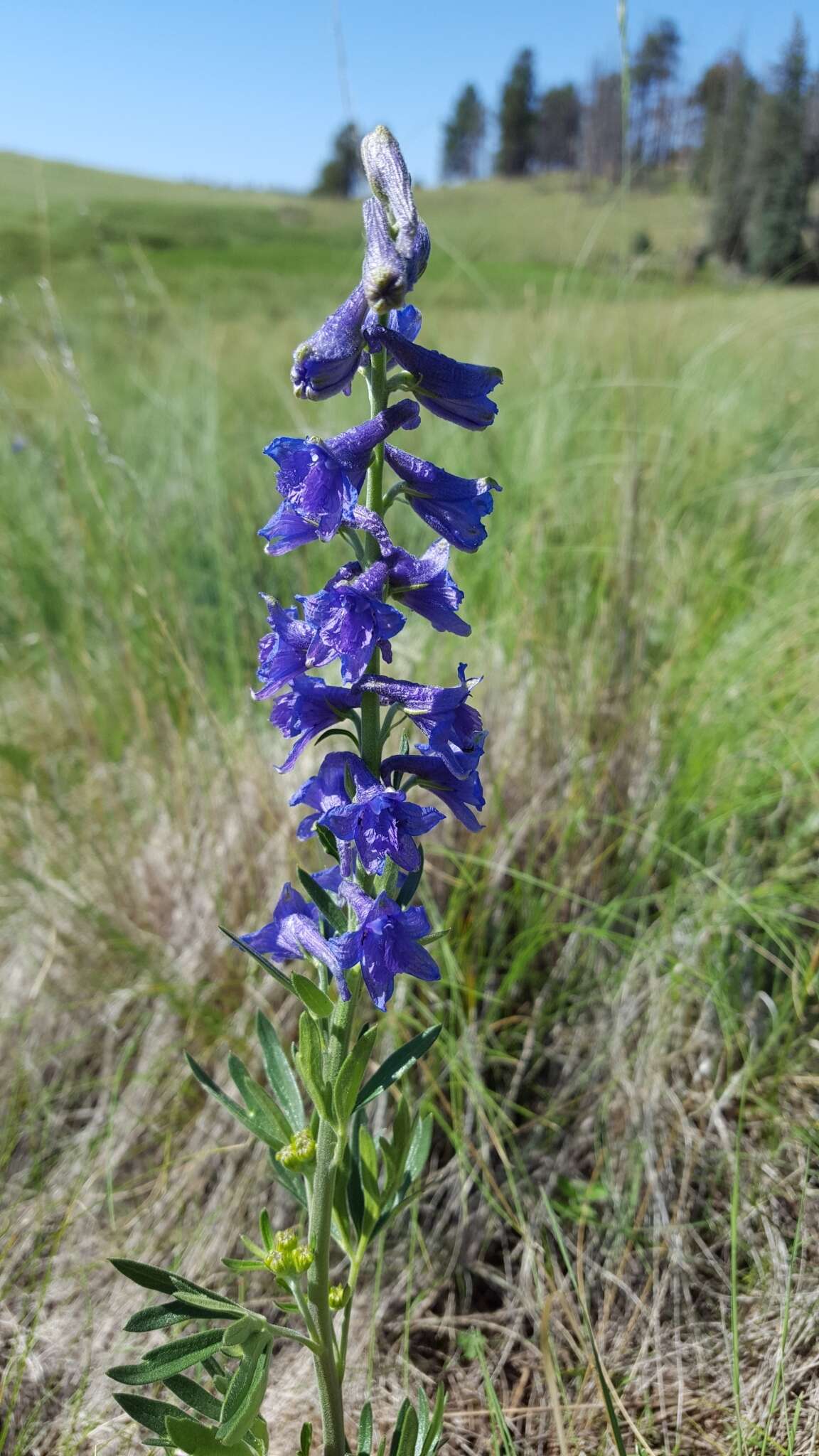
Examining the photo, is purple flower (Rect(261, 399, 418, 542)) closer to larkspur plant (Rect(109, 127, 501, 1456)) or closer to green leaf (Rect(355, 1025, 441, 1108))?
larkspur plant (Rect(109, 127, 501, 1456))

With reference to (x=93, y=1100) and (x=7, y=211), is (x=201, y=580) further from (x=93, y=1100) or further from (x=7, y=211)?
(x=7, y=211)


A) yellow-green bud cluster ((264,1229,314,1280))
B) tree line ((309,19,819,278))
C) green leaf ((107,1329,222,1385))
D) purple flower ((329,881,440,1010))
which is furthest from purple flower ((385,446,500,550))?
tree line ((309,19,819,278))

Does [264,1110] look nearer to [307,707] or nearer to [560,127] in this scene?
[307,707]

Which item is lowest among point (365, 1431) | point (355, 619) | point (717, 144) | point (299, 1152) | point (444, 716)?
point (365, 1431)

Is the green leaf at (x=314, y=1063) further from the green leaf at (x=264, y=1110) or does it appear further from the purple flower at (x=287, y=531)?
the purple flower at (x=287, y=531)

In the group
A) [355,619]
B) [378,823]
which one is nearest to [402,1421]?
[378,823]

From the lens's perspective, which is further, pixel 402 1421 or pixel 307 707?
pixel 402 1421

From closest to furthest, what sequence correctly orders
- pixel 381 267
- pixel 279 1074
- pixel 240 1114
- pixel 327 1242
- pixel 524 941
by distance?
pixel 381 267
pixel 327 1242
pixel 240 1114
pixel 279 1074
pixel 524 941
